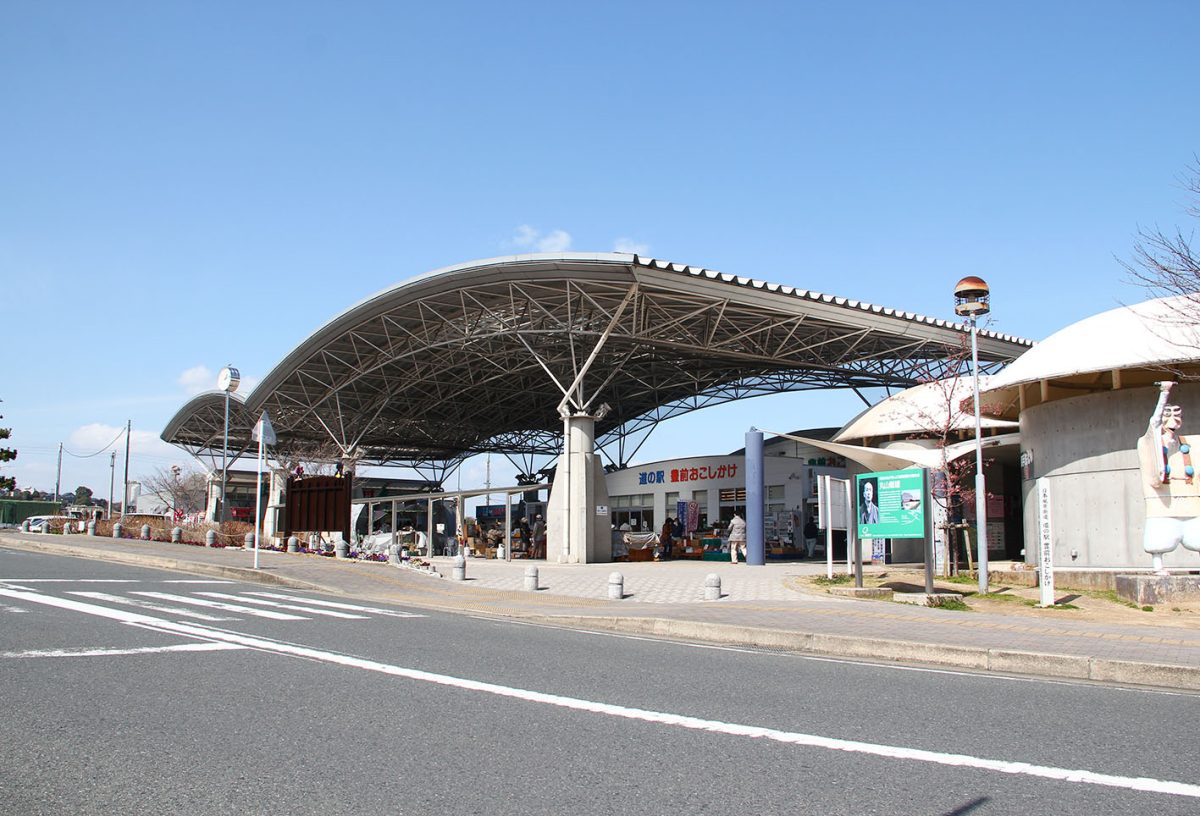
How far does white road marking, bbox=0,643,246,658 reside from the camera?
8.35 m

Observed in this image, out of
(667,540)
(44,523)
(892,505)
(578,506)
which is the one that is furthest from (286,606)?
(44,523)

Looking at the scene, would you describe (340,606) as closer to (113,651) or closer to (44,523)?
(113,651)

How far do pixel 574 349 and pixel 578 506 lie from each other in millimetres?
8036

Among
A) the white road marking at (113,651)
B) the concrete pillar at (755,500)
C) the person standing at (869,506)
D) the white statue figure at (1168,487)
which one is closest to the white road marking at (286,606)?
the white road marking at (113,651)

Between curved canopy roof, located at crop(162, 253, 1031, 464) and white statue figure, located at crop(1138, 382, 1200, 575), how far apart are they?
553 inches

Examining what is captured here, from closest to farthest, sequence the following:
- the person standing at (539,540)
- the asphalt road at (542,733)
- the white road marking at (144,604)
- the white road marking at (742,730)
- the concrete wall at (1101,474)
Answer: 1. the asphalt road at (542,733)
2. the white road marking at (742,730)
3. the white road marking at (144,604)
4. the concrete wall at (1101,474)
5. the person standing at (539,540)

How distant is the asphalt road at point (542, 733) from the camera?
441 centimetres

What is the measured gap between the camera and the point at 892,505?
16875 millimetres

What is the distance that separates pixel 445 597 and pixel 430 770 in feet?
42.8

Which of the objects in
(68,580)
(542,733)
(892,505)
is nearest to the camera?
(542,733)

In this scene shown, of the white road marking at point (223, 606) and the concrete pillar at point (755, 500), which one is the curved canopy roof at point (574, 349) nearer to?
the concrete pillar at point (755, 500)

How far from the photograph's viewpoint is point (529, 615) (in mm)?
14141

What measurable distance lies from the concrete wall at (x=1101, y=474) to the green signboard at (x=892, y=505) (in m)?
4.75

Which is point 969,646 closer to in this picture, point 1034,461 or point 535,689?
point 535,689
